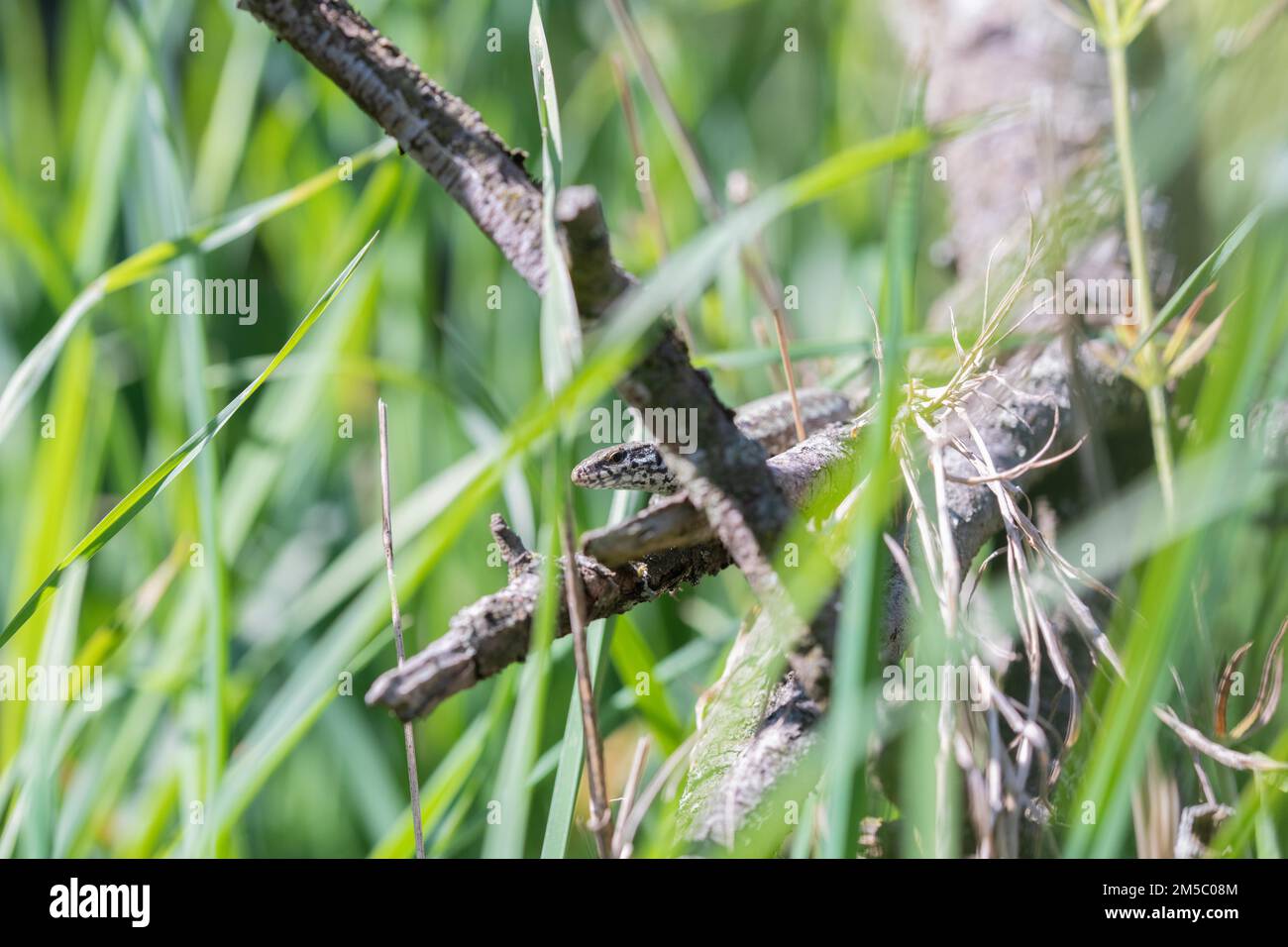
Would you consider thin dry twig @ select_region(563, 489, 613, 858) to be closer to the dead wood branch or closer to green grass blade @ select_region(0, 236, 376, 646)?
the dead wood branch

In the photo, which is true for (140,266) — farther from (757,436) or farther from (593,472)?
(757,436)

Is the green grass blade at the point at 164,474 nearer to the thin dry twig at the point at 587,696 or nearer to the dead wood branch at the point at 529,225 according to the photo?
the dead wood branch at the point at 529,225

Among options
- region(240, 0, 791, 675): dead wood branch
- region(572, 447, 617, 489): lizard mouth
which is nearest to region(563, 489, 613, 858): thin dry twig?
region(240, 0, 791, 675): dead wood branch

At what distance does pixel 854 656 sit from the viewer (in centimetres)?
51

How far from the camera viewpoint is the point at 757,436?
43.3 inches

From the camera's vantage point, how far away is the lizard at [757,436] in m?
1.11

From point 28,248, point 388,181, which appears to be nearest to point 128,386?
point 28,248

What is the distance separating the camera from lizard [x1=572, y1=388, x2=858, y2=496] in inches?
43.6

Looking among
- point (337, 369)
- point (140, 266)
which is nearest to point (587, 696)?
point (140, 266)

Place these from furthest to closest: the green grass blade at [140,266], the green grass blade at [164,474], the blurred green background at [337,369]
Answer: the blurred green background at [337,369] < the green grass blade at [140,266] < the green grass blade at [164,474]

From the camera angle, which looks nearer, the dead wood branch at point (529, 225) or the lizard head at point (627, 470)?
the dead wood branch at point (529, 225)

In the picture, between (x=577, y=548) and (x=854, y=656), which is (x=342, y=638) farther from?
(x=854, y=656)

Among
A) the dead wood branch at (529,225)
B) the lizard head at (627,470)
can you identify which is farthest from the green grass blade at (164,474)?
the lizard head at (627,470)
